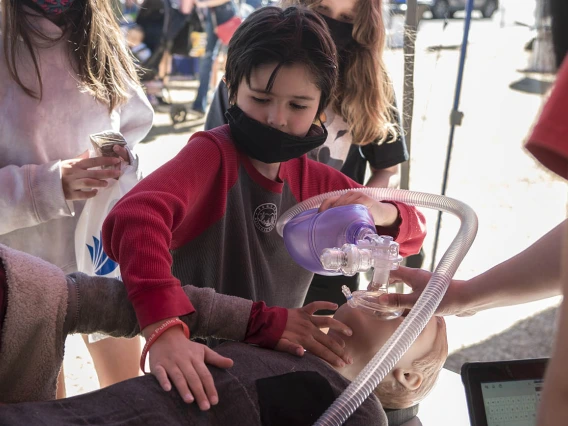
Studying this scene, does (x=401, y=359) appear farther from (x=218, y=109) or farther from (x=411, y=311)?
(x=218, y=109)

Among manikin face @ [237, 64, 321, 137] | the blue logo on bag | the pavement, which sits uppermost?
manikin face @ [237, 64, 321, 137]

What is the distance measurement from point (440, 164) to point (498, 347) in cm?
249

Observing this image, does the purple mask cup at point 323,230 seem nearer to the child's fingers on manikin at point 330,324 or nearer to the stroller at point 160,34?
the child's fingers on manikin at point 330,324

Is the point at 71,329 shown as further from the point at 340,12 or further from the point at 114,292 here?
the point at 340,12

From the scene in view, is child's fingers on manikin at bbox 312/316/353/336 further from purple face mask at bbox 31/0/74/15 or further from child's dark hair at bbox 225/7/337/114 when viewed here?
purple face mask at bbox 31/0/74/15

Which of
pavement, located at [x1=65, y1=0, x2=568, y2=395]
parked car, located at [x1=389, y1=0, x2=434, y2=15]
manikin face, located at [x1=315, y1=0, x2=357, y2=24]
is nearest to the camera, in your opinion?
manikin face, located at [x1=315, y1=0, x2=357, y2=24]

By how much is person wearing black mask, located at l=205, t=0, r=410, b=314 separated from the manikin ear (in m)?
0.65

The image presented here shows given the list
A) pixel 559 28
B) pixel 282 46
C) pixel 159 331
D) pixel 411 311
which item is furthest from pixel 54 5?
pixel 559 28

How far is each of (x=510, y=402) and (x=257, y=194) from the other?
0.60m

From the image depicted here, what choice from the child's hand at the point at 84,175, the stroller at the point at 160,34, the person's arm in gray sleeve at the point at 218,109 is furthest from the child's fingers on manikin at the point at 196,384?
the stroller at the point at 160,34

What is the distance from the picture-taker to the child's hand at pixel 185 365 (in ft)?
2.90

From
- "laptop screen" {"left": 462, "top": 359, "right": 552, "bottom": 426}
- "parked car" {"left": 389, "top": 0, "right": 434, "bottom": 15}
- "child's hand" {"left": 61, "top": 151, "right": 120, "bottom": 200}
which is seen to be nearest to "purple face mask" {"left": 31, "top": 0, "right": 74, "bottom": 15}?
"child's hand" {"left": 61, "top": 151, "right": 120, "bottom": 200}

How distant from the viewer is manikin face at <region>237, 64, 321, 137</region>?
1191 mm

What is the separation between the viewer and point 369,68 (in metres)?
1.74
